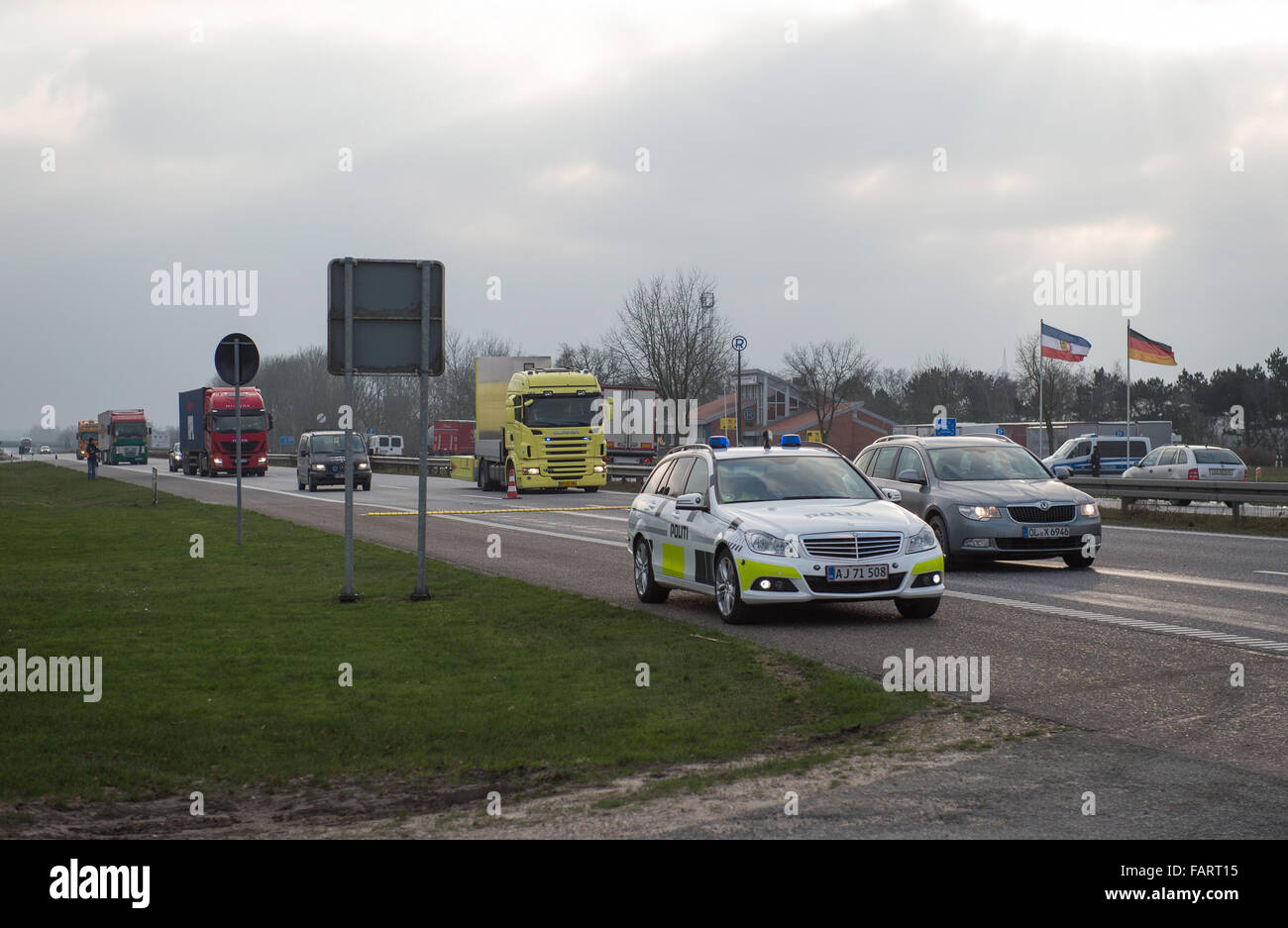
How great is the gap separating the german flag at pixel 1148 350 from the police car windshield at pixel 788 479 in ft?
132

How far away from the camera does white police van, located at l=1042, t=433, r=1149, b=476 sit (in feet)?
160

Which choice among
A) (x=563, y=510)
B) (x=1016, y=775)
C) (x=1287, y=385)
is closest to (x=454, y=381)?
(x=1287, y=385)

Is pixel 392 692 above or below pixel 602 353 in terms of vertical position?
below

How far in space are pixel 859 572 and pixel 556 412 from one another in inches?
1096

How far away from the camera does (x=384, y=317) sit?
12875 millimetres

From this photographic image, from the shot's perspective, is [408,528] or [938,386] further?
[938,386]

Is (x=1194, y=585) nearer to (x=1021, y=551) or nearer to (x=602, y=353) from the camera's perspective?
(x=1021, y=551)

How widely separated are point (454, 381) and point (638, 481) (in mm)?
84102

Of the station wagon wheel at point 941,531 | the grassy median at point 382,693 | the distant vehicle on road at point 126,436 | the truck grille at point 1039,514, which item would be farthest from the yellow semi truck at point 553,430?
the distant vehicle on road at point 126,436

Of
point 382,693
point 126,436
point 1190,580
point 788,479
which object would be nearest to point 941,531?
point 1190,580

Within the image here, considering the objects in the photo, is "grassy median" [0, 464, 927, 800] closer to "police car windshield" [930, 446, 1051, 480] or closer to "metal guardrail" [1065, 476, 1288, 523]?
"police car windshield" [930, 446, 1051, 480]

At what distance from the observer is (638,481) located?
1793 inches
